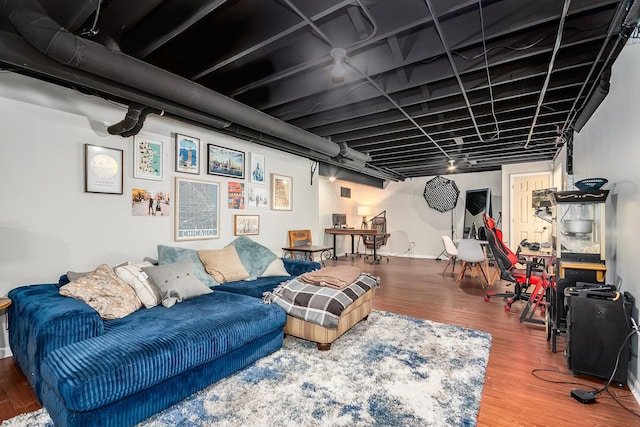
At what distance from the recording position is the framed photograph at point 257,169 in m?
4.59

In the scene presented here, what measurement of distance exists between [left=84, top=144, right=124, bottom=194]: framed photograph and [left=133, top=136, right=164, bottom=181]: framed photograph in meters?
0.16

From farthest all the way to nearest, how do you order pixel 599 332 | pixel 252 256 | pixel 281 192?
pixel 281 192 < pixel 252 256 < pixel 599 332

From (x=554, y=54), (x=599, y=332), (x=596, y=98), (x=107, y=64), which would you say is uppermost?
(x=554, y=54)

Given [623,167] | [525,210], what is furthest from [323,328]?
[525,210]

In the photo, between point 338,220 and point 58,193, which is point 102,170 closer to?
point 58,193

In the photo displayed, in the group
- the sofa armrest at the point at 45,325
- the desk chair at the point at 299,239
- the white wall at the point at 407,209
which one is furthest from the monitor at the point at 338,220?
the sofa armrest at the point at 45,325

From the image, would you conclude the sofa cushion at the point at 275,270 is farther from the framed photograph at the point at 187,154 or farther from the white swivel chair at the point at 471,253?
the white swivel chair at the point at 471,253

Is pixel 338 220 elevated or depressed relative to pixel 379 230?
elevated

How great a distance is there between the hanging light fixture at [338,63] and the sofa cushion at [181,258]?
2319mm

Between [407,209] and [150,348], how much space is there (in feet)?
28.3

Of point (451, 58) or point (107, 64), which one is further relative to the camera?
point (451, 58)

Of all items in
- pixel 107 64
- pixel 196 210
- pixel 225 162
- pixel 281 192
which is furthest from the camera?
pixel 281 192

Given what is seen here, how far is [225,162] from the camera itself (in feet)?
13.7

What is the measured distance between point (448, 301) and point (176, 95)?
4189 mm
